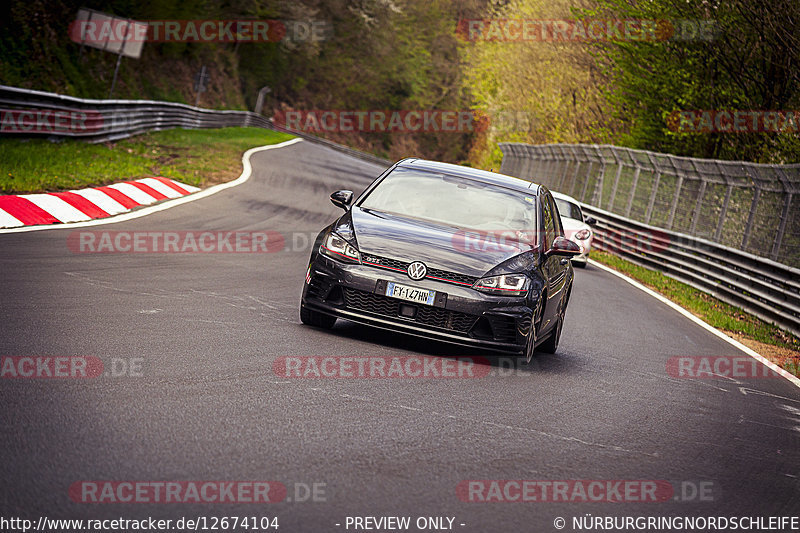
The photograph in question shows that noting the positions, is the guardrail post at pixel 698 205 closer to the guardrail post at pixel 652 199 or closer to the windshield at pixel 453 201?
the guardrail post at pixel 652 199

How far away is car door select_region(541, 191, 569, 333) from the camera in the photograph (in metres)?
9.06

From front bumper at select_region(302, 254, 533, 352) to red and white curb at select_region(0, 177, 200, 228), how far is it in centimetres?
556

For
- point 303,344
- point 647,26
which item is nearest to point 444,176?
point 303,344

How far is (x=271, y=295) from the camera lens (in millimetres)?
10586

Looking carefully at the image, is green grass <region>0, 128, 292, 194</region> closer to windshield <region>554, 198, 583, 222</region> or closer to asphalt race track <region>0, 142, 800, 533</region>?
asphalt race track <region>0, 142, 800, 533</region>

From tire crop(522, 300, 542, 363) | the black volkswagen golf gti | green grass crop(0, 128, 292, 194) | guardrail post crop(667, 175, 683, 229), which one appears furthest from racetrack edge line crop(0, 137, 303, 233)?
guardrail post crop(667, 175, 683, 229)

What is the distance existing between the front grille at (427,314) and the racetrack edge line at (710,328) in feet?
14.0

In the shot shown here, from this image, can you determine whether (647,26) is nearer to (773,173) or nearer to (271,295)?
(773,173)

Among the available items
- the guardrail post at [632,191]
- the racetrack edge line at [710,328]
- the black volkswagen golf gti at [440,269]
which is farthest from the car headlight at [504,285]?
the guardrail post at [632,191]

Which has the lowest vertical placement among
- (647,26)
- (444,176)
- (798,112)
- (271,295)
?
(271,295)

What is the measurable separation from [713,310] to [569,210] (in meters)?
5.25

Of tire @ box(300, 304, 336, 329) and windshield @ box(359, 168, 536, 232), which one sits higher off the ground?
windshield @ box(359, 168, 536, 232)

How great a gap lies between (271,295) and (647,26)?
23.1 metres

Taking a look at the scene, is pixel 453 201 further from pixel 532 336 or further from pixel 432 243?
pixel 532 336
